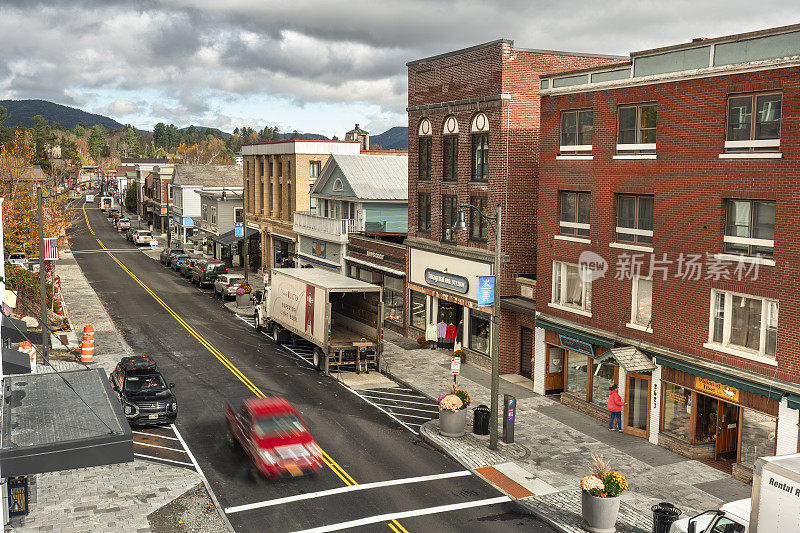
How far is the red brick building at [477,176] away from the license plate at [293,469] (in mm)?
14014

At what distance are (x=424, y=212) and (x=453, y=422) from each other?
17467mm

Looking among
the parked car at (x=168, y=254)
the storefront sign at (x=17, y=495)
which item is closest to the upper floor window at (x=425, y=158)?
the storefront sign at (x=17, y=495)

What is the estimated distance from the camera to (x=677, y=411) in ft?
78.6

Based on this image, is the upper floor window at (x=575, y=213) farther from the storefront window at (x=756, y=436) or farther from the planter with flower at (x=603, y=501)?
the planter with flower at (x=603, y=501)

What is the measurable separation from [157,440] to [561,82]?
20603 mm

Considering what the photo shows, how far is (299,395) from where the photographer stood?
3008cm

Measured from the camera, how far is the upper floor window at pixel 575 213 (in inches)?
1122

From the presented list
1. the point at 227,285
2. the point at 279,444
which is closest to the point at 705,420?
the point at 279,444

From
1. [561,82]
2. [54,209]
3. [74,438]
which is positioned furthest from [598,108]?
[54,209]

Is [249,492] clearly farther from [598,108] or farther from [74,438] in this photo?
[598,108]

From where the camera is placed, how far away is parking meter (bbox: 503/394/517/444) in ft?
79.2

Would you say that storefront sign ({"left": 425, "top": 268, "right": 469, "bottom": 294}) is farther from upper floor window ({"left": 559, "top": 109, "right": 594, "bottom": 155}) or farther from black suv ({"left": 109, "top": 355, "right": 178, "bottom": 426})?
black suv ({"left": 109, "top": 355, "right": 178, "bottom": 426})

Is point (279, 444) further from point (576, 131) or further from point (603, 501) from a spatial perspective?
point (576, 131)

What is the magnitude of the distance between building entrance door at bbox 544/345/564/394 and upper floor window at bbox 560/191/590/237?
200 inches
